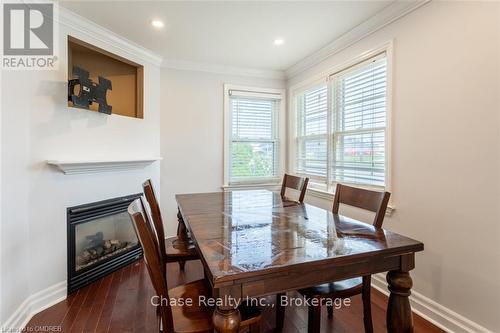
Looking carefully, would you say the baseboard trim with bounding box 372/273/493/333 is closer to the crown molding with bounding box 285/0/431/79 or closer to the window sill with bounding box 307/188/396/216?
the window sill with bounding box 307/188/396/216

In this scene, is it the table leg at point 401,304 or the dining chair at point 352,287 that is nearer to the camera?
the table leg at point 401,304

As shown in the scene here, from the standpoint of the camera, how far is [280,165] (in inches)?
167

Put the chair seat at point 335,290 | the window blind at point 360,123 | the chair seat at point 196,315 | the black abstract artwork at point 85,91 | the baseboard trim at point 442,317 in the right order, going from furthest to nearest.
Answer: the window blind at point 360,123, the black abstract artwork at point 85,91, the baseboard trim at point 442,317, the chair seat at point 335,290, the chair seat at point 196,315

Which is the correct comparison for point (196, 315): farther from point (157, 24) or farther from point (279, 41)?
point (279, 41)

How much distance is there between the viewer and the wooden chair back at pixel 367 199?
158cm

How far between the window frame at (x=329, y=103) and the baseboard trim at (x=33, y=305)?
2837mm

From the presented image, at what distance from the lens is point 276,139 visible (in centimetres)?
424

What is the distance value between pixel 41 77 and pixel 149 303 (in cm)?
207

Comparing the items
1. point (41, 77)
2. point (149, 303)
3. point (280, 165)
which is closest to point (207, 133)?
point (280, 165)

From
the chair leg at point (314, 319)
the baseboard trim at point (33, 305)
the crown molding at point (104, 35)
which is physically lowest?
the baseboard trim at point (33, 305)

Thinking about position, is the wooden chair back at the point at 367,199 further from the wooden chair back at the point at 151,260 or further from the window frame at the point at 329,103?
the wooden chair back at the point at 151,260

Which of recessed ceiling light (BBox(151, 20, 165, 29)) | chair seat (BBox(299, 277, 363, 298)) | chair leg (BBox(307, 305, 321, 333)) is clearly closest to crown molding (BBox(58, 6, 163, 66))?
recessed ceiling light (BBox(151, 20, 165, 29))

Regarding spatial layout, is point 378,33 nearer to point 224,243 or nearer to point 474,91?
point 474,91

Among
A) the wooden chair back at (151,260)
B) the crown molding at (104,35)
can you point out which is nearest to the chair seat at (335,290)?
the wooden chair back at (151,260)
